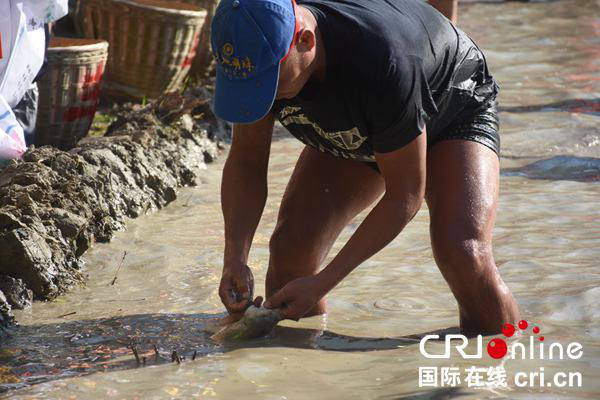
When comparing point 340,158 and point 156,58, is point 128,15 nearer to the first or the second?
point 156,58

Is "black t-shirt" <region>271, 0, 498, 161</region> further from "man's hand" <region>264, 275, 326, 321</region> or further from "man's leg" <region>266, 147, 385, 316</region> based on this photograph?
"man's hand" <region>264, 275, 326, 321</region>

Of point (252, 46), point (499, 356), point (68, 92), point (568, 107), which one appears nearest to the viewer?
point (252, 46)

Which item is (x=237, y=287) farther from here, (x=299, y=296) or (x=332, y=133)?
(x=332, y=133)

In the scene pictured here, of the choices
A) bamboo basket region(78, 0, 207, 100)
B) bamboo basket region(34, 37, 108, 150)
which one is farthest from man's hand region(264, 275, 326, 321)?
bamboo basket region(78, 0, 207, 100)

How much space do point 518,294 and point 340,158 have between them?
943mm

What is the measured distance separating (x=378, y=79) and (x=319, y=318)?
3.69 feet

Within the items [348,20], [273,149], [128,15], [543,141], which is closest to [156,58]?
[128,15]

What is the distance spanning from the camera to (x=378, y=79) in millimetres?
3117

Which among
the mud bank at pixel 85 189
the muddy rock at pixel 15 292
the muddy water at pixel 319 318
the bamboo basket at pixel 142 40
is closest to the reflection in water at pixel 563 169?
the muddy water at pixel 319 318

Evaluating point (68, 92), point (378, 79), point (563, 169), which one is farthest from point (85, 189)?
point (563, 169)

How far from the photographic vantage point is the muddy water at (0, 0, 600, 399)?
320 centimetres

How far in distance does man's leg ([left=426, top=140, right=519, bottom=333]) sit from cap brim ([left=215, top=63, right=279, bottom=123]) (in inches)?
31.8

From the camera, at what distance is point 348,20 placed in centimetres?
317

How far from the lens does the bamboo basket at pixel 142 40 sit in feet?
22.7
